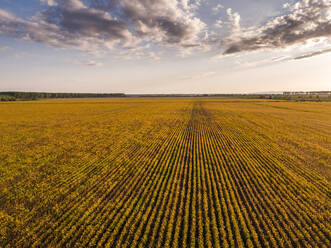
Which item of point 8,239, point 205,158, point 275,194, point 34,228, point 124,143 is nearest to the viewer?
point 8,239

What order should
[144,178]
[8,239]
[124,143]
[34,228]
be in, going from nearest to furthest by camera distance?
[8,239], [34,228], [144,178], [124,143]

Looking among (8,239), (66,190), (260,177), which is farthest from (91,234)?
(260,177)

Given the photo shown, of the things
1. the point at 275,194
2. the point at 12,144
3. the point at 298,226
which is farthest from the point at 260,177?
the point at 12,144

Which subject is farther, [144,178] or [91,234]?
[144,178]

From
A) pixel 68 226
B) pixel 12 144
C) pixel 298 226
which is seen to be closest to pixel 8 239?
pixel 68 226

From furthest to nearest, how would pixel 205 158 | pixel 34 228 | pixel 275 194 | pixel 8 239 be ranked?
pixel 205 158
pixel 275 194
pixel 34 228
pixel 8 239

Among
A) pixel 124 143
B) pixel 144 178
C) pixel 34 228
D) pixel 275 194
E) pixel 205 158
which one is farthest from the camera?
pixel 124 143

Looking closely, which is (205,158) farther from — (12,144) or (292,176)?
(12,144)

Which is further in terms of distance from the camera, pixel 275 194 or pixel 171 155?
pixel 171 155

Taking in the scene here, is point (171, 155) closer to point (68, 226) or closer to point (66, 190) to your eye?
point (66, 190)
